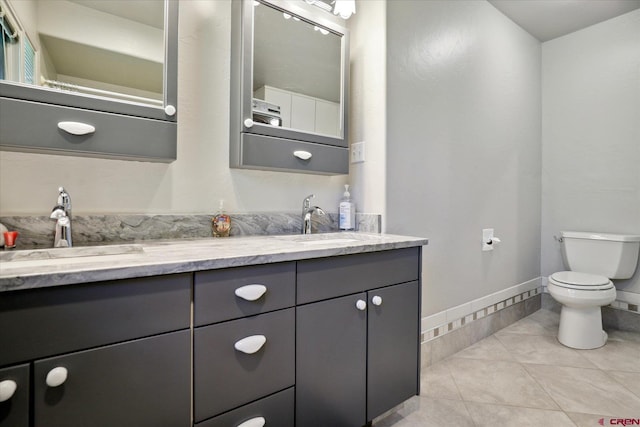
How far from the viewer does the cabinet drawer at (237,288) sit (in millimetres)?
872

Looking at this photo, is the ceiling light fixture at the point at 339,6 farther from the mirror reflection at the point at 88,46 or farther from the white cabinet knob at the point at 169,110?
the white cabinet knob at the point at 169,110

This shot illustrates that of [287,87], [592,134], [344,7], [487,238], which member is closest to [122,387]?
[287,87]

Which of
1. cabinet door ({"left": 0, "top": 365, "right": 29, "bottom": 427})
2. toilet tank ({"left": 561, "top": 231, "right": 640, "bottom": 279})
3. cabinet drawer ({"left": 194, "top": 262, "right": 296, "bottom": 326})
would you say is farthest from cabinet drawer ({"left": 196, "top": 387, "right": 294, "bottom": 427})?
toilet tank ({"left": 561, "top": 231, "right": 640, "bottom": 279})

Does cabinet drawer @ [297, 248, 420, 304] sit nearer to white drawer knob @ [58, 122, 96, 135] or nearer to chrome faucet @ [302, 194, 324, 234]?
chrome faucet @ [302, 194, 324, 234]

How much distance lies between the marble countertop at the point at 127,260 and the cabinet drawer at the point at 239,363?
0.60ft

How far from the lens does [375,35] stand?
69.9 inches

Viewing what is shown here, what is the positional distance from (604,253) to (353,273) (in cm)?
237

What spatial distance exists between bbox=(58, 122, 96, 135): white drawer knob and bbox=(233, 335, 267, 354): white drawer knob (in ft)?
2.76

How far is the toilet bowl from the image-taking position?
7.00 feet

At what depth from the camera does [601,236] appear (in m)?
2.45

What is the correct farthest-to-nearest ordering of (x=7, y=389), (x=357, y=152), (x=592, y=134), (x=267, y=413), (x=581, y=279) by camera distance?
1. (x=592, y=134)
2. (x=581, y=279)
3. (x=357, y=152)
4. (x=267, y=413)
5. (x=7, y=389)

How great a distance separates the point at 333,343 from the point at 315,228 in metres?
0.73

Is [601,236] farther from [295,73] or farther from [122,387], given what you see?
[122,387]

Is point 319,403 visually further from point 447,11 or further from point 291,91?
point 447,11
